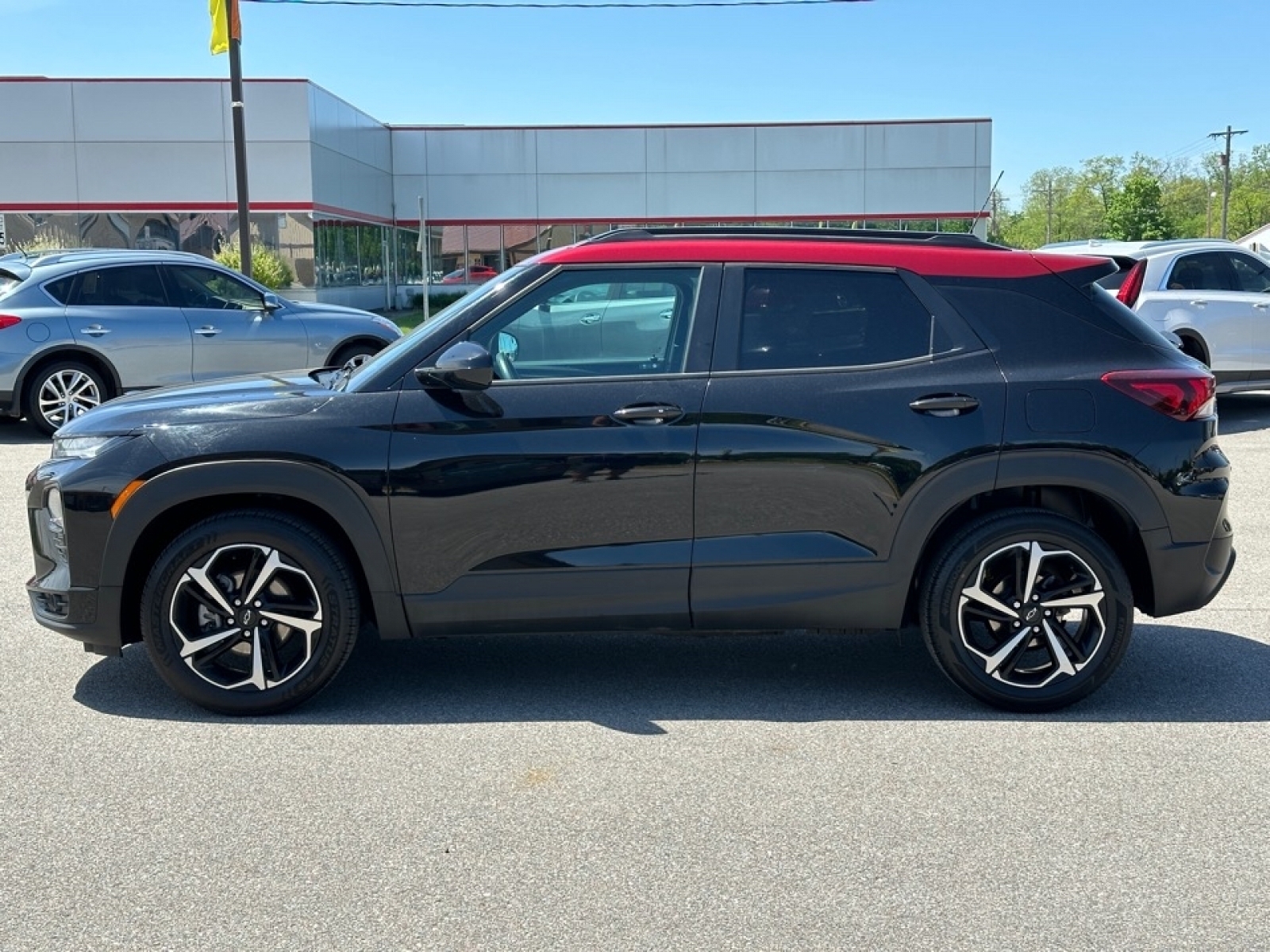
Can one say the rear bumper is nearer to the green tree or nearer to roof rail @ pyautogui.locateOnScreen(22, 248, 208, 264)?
roof rail @ pyautogui.locateOnScreen(22, 248, 208, 264)

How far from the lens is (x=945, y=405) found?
502cm

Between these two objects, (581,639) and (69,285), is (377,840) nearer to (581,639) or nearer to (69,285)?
(581,639)

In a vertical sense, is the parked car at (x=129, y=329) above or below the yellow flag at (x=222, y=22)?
below

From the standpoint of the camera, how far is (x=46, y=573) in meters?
5.23

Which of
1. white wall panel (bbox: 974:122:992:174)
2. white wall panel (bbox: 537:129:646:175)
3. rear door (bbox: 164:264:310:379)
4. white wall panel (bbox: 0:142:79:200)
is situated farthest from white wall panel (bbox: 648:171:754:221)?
rear door (bbox: 164:264:310:379)

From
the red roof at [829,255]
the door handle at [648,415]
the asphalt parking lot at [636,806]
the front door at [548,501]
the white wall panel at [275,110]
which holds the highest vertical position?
the white wall panel at [275,110]

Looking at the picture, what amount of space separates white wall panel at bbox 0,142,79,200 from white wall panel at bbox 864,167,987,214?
76.9ft

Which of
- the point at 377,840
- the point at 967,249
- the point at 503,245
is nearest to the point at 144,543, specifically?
the point at 377,840

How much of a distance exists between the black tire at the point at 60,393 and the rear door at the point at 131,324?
247 millimetres

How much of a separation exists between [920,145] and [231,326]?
33.8 meters

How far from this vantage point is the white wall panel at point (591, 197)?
44.1 meters

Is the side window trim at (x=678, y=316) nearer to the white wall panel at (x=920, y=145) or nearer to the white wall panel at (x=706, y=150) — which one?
the white wall panel at (x=706, y=150)

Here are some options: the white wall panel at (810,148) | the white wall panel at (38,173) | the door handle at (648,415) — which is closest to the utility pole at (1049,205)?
the white wall panel at (810,148)

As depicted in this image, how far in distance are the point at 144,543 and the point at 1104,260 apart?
12.2 ft
